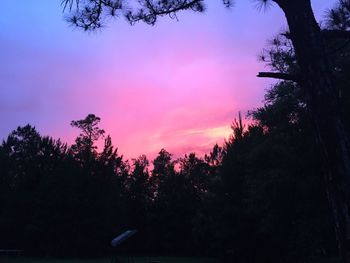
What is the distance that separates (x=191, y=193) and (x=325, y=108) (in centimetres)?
4988

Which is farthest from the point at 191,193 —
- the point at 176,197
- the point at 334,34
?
the point at 334,34

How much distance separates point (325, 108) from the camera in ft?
13.7

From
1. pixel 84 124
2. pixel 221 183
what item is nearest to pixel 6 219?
pixel 84 124

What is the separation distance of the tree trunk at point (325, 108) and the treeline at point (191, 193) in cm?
153

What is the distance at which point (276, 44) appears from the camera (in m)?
→ 7.73

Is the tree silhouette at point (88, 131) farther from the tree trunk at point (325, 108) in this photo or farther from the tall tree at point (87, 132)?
the tree trunk at point (325, 108)

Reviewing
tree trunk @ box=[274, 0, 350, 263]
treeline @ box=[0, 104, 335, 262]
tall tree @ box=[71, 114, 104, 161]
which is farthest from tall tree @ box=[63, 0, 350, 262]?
tall tree @ box=[71, 114, 104, 161]

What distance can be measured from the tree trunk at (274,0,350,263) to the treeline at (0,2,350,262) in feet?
5.03

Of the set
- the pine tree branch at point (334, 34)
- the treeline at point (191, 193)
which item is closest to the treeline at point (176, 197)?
the treeline at point (191, 193)

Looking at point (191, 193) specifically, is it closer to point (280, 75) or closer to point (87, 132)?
point (87, 132)

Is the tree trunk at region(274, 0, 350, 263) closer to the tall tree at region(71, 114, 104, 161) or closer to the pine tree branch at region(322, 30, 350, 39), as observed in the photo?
the pine tree branch at region(322, 30, 350, 39)

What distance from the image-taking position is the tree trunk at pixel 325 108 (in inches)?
154

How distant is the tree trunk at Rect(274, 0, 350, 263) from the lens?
12.8 ft

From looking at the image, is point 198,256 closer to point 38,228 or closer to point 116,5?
Result: point 38,228
